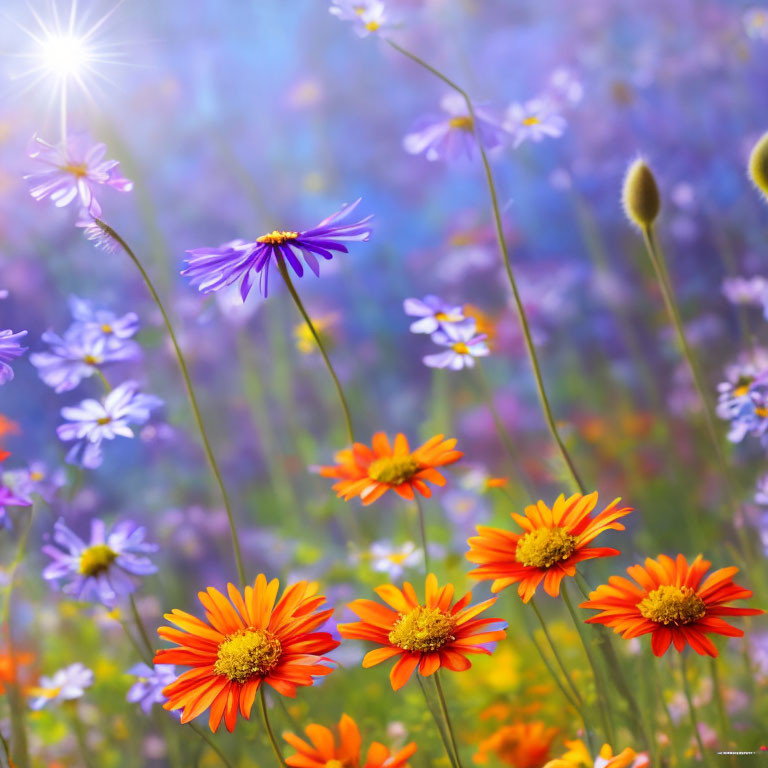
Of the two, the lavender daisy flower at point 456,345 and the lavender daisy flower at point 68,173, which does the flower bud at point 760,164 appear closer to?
the lavender daisy flower at point 456,345

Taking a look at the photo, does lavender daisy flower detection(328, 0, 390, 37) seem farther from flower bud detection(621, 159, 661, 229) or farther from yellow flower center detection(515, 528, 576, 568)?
yellow flower center detection(515, 528, 576, 568)

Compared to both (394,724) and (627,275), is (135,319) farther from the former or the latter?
(627,275)

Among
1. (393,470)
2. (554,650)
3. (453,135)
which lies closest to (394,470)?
(393,470)

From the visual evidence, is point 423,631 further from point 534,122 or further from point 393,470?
point 534,122

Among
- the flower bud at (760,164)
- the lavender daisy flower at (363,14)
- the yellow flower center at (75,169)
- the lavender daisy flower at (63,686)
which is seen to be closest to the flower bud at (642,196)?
the flower bud at (760,164)

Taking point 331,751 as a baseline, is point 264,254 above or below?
above

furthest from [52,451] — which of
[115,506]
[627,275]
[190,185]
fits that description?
[627,275]

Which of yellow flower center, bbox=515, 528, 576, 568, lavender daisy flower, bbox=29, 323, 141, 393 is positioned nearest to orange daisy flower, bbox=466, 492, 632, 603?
yellow flower center, bbox=515, 528, 576, 568
